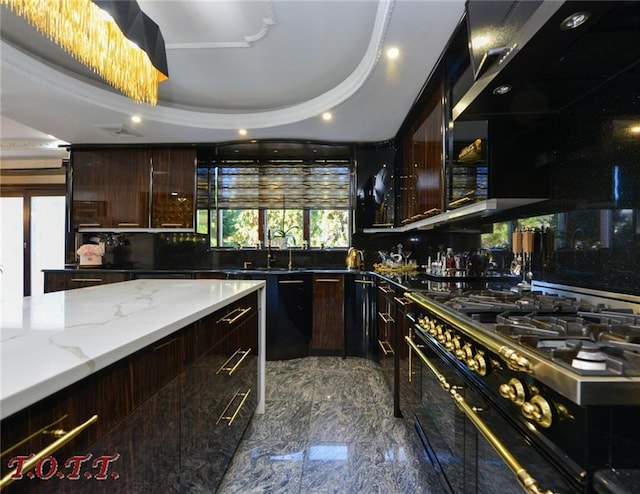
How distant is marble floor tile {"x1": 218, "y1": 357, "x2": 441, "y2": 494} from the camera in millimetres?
1680

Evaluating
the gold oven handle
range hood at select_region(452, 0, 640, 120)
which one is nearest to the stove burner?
the gold oven handle

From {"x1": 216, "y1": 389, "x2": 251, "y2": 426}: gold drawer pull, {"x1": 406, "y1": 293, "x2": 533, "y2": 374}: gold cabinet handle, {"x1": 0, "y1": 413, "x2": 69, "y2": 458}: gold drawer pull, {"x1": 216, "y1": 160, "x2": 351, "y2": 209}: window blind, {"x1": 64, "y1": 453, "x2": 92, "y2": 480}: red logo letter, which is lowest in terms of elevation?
{"x1": 216, "y1": 389, "x2": 251, "y2": 426}: gold drawer pull

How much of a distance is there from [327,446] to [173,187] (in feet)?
11.1

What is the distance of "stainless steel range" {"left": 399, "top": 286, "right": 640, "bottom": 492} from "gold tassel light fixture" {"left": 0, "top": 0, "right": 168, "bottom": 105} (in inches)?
73.2

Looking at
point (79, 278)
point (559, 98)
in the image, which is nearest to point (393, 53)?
point (559, 98)

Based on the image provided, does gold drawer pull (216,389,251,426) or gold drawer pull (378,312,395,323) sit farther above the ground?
gold drawer pull (378,312,395,323)

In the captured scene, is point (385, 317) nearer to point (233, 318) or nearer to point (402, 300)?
point (402, 300)

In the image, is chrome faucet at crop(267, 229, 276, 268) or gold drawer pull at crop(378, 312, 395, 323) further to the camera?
chrome faucet at crop(267, 229, 276, 268)

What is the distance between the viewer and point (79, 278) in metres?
4.00

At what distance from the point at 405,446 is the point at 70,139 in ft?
15.4

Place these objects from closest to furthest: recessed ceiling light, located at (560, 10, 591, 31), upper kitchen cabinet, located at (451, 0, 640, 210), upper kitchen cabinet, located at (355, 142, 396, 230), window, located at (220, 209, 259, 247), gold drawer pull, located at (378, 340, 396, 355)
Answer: recessed ceiling light, located at (560, 10, 591, 31), upper kitchen cabinet, located at (451, 0, 640, 210), gold drawer pull, located at (378, 340, 396, 355), upper kitchen cabinet, located at (355, 142, 396, 230), window, located at (220, 209, 259, 247)

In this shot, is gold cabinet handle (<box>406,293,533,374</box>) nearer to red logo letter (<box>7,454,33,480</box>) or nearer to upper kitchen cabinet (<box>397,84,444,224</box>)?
red logo letter (<box>7,454,33,480</box>)

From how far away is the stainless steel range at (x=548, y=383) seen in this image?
0.57m

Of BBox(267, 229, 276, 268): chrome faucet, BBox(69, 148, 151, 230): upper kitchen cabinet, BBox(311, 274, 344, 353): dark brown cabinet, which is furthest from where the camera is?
BBox(267, 229, 276, 268): chrome faucet
